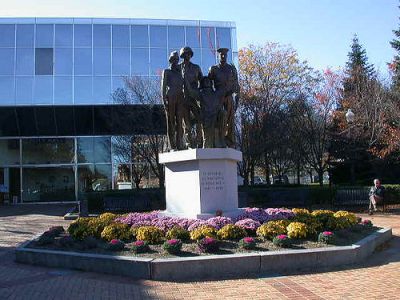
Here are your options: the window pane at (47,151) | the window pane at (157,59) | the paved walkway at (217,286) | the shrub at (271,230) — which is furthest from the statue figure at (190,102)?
the window pane at (47,151)

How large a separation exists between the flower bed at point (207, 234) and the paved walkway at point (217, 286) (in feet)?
3.14

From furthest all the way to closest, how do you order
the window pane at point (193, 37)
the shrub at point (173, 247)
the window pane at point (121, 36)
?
the window pane at point (193, 37)
the window pane at point (121, 36)
the shrub at point (173, 247)

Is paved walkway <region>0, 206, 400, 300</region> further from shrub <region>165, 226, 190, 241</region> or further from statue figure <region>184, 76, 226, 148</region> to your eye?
statue figure <region>184, 76, 226, 148</region>

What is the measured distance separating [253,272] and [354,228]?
169 inches

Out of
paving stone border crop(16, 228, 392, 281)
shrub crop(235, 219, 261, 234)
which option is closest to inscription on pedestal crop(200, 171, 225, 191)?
shrub crop(235, 219, 261, 234)

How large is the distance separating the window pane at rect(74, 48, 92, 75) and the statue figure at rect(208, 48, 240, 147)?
23441 mm

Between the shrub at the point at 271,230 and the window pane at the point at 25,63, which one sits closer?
the shrub at the point at 271,230

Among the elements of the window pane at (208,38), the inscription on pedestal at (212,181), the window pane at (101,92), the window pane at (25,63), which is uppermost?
the window pane at (208,38)

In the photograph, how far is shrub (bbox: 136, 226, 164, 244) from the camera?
37.5 ft

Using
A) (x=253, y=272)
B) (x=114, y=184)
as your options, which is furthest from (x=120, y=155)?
(x=253, y=272)

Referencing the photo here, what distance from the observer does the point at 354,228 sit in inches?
514

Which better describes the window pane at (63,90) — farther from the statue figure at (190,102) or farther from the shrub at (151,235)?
the shrub at (151,235)

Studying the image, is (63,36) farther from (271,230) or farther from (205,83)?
(271,230)

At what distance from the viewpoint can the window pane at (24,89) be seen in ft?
117
